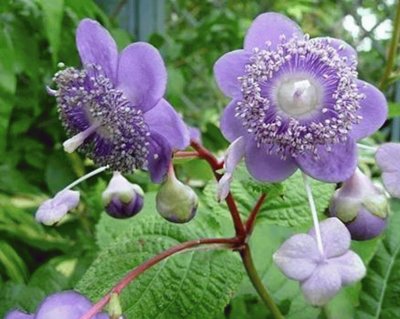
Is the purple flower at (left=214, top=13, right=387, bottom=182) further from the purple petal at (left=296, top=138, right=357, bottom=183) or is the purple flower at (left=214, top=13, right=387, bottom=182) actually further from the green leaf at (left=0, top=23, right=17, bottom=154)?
the green leaf at (left=0, top=23, right=17, bottom=154)

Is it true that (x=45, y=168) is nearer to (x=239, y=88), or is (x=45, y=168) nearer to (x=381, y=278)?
(x=381, y=278)

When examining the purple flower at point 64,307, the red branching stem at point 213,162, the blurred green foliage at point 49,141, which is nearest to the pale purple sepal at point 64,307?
the purple flower at point 64,307

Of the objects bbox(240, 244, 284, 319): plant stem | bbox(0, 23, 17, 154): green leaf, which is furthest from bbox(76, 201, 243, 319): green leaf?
bbox(0, 23, 17, 154): green leaf

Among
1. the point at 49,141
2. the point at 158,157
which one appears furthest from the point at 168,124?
the point at 49,141

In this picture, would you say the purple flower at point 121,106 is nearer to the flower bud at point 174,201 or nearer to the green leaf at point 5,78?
the flower bud at point 174,201

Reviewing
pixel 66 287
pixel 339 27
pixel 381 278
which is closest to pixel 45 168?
pixel 66 287
